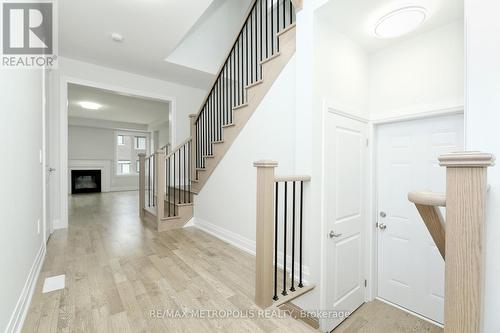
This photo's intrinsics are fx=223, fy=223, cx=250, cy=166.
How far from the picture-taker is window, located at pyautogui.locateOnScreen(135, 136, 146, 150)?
9714 mm

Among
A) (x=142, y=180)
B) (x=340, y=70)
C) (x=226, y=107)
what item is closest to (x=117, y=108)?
(x=142, y=180)

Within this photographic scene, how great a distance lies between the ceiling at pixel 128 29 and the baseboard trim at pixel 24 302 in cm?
294

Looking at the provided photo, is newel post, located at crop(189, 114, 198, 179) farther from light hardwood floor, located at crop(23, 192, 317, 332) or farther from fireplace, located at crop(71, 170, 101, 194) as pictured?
fireplace, located at crop(71, 170, 101, 194)

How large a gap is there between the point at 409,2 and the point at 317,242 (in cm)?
204

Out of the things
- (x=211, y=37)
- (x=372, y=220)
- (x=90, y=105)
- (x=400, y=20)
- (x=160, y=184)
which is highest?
(x=211, y=37)

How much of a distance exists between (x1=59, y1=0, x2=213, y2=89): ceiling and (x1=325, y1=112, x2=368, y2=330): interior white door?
2.36m

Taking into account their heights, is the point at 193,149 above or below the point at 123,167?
above

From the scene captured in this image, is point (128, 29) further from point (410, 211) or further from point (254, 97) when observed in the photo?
point (410, 211)

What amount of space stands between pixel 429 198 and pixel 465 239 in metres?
0.15

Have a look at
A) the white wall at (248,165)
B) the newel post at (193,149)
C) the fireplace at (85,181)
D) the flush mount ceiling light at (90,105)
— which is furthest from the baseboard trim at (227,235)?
the fireplace at (85,181)

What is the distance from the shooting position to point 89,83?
13.2 ft

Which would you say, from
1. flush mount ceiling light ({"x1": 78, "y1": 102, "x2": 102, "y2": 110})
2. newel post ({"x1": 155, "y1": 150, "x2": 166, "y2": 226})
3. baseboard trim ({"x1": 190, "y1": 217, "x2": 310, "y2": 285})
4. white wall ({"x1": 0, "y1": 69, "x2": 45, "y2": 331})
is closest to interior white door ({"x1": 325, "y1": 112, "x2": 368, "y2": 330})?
baseboard trim ({"x1": 190, "y1": 217, "x2": 310, "y2": 285})

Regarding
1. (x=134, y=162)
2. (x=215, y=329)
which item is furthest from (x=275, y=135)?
Answer: (x=134, y=162)

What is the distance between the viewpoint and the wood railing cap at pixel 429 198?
74cm
